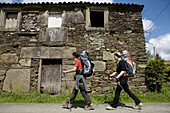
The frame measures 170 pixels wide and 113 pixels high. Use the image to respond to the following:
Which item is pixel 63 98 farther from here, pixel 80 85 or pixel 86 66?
pixel 86 66

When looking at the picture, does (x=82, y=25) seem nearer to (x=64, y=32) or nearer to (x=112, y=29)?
(x=64, y=32)

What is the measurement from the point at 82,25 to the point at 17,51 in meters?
3.95

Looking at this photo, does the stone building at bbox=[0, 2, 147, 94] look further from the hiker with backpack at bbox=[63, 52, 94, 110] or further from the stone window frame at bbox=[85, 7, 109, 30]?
the hiker with backpack at bbox=[63, 52, 94, 110]

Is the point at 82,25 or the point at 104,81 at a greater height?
the point at 82,25

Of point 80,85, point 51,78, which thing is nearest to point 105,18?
point 51,78

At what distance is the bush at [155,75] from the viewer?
612 centimetres

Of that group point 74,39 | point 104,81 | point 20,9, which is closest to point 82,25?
point 74,39

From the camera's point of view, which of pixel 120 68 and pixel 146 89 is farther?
pixel 146 89

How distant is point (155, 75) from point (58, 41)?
549cm

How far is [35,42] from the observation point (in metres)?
6.72

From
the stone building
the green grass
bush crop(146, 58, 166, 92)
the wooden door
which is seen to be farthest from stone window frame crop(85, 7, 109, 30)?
the green grass

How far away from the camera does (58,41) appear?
Result: 666 cm

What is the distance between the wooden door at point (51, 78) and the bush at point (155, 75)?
15.7ft

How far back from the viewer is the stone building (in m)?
6.31
